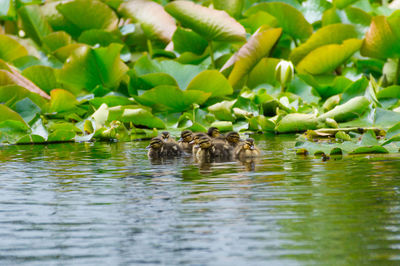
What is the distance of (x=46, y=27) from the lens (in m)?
12.2

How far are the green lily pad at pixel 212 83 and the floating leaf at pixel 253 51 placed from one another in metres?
0.62

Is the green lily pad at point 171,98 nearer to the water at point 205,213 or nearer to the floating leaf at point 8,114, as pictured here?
the floating leaf at point 8,114

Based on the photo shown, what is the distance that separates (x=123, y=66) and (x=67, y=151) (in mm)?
2819

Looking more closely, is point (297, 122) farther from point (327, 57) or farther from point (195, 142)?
point (195, 142)

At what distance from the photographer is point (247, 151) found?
6727 mm

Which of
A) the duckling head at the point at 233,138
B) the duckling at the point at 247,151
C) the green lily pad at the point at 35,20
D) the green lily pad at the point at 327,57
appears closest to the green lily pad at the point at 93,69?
the green lily pad at the point at 35,20

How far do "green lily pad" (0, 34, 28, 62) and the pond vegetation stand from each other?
2cm

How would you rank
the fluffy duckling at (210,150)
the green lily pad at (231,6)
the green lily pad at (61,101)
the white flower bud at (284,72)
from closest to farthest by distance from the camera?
the fluffy duckling at (210,150)
the green lily pad at (61,101)
the white flower bud at (284,72)
the green lily pad at (231,6)

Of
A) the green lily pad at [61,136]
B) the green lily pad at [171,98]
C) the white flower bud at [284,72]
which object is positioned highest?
the white flower bud at [284,72]

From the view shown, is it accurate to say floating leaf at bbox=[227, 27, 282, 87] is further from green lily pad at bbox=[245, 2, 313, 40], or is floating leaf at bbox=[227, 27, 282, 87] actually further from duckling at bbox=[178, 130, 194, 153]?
duckling at bbox=[178, 130, 194, 153]

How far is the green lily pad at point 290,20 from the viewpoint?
35.7 ft

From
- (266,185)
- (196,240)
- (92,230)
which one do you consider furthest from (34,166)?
(196,240)

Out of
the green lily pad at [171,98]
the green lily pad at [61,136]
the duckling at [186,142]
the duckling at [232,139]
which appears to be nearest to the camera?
the duckling at [232,139]

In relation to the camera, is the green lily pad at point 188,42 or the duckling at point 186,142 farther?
the green lily pad at point 188,42
